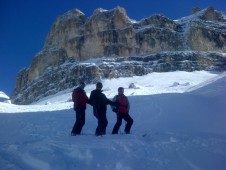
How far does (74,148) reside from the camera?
8.20 m

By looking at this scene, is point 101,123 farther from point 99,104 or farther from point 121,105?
point 121,105

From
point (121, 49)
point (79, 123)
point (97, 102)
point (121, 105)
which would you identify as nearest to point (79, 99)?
point (97, 102)

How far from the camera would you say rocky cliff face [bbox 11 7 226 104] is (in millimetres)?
94375

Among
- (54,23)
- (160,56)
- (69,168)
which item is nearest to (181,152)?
(69,168)

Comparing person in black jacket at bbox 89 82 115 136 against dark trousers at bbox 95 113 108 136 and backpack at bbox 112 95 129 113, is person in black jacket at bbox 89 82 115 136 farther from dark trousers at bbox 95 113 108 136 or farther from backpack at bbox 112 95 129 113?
backpack at bbox 112 95 129 113

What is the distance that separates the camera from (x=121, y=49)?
10119 centimetres

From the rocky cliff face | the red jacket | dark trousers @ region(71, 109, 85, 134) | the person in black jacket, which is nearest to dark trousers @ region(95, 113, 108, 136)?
the person in black jacket

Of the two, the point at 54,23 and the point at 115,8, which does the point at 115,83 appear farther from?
the point at 54,23

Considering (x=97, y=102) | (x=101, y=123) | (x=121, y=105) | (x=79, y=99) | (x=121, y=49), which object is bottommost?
(x=101, y=123)

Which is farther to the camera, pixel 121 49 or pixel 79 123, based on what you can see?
pixel 121 49

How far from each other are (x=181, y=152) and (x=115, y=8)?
105 meters

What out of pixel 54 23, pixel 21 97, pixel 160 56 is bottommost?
pixel 21 97

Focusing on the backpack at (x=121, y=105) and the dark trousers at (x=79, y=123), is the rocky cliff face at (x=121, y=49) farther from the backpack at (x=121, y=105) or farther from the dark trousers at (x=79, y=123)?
the dark trousers at (x=79, y=123)

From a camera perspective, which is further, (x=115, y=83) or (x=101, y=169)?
(x=115, y=83)
